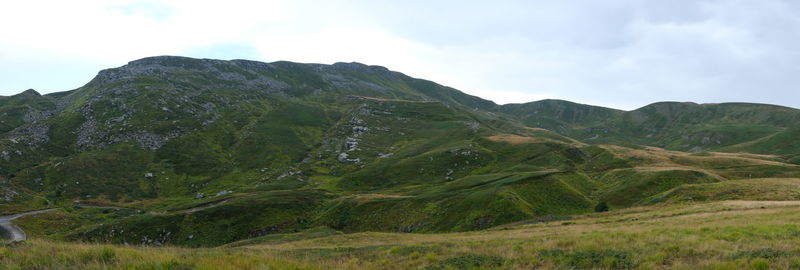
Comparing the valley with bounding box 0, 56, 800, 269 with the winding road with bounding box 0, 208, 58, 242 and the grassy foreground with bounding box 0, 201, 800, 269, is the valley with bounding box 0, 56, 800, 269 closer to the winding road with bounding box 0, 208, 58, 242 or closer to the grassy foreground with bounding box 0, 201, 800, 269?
the grassy foreground with bounding box 0, 201, 800, 269

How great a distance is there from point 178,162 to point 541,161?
141550 mm

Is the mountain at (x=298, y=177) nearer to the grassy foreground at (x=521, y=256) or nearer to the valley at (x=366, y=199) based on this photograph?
the valley at (x=366, y=199)

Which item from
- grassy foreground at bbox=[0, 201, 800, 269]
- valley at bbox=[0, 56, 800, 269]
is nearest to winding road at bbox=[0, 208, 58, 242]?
valley at bbox=[0, 56, 800, 269]

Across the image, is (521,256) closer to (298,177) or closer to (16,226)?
(16,226)

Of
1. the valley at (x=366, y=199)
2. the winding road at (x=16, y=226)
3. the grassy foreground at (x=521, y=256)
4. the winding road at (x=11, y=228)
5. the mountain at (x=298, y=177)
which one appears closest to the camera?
the grassy foreground at (x=521, y=256)

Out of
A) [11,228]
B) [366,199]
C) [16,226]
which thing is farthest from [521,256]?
[16,226]

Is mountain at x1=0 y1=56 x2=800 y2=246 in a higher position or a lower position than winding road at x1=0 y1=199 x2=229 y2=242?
higher

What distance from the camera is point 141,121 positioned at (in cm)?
18988

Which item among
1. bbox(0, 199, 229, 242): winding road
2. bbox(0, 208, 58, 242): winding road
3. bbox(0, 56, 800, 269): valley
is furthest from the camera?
bbox(0, 199, 229, 242): winding road

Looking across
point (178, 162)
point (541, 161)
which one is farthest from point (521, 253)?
point (178, 162)

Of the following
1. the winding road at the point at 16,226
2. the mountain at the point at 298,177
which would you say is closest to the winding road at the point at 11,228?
the winding road at the point at 16,226

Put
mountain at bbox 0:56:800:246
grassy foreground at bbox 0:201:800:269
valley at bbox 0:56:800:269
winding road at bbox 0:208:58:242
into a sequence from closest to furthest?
grassy foreground at bbox 0:201:800:269 < valley at bbox 0:56:800:269 < mountain at bbox 0:56:800:246 < winding road at bbox 0:208:58:242

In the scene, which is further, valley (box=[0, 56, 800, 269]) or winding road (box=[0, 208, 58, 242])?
winding road (box=[0, 208, 58, 242])

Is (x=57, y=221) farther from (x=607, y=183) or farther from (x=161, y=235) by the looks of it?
(x=607, y=183)
